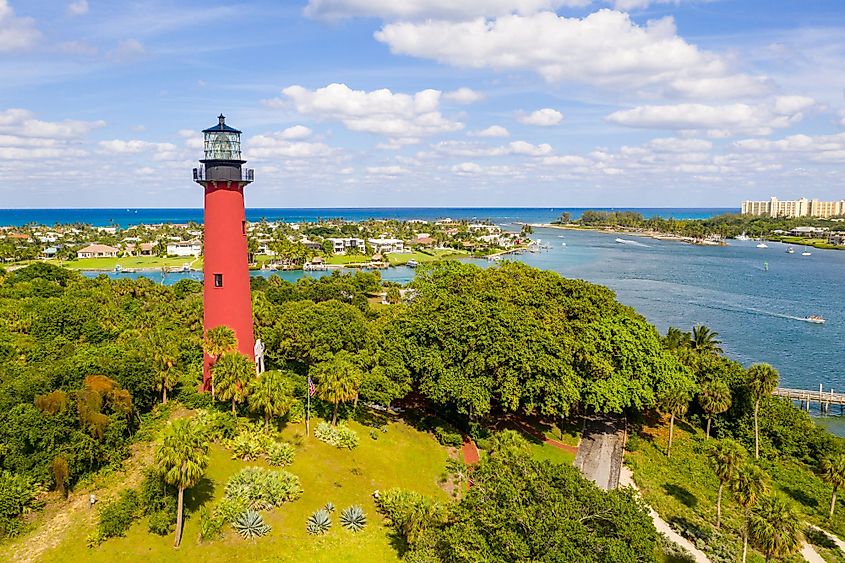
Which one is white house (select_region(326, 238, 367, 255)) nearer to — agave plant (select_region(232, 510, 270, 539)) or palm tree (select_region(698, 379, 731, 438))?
palm tree (select_region(698, 379, 731, 438))

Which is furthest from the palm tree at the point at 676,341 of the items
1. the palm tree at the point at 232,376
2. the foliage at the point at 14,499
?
the foliage at the point at 14,499

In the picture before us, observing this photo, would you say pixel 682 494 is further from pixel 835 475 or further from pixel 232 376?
pixel 232 376

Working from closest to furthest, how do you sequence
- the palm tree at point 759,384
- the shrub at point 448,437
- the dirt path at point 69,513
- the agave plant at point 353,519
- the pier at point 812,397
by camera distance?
1. the dirt path at point 69,513
2. the agave plant at point 353,519
3. the shrub at point 448,437
4. the palm tree at point 759,384
5. the pier at point 812,397

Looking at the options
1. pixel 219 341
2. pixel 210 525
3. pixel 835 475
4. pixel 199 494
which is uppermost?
pixel 219 341

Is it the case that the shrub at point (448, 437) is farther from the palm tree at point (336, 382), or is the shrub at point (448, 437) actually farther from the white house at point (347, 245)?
the white house at point (347, 245)

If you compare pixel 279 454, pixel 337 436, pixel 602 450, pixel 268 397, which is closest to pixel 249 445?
pixel 279 454

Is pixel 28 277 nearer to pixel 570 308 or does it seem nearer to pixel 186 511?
pixel 186 511

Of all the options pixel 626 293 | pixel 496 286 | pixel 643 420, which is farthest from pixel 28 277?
pixel 626 293
